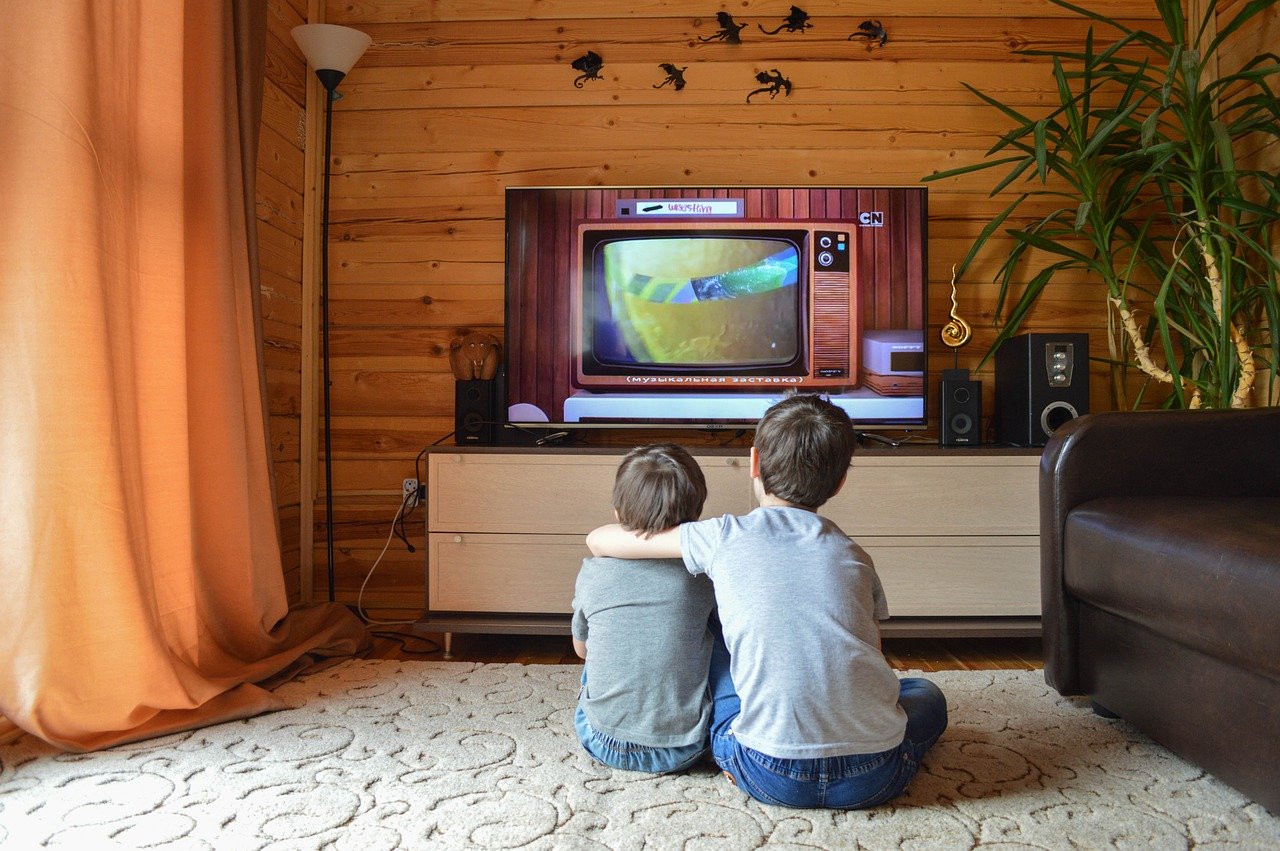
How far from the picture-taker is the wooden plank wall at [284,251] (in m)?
2.76

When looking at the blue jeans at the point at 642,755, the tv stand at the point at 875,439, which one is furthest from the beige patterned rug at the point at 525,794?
the tv stand at the point at 875,439

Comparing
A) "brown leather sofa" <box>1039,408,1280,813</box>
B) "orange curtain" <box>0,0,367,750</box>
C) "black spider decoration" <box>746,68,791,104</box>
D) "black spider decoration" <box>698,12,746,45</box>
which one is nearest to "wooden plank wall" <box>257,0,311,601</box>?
"orange curtain" <box>0,0,367,750</box>

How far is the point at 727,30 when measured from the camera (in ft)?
9.99

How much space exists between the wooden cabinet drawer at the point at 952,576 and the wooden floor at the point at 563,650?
0.14 meters

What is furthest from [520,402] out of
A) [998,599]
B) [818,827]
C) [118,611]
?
[818,827]

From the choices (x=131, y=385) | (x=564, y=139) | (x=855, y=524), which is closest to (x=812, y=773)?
(x=855, y=524)

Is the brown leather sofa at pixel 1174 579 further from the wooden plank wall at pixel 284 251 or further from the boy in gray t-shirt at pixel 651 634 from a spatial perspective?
the wooden plank wall at pixel 284 251

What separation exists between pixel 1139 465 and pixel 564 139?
2.07 m

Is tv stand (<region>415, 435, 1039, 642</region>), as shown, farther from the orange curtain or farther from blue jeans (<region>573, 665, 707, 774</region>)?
blue jeans (<region>573, 665, 707, 774</region>)

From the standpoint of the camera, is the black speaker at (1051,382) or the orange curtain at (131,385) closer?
the orange curtain at (131,385)

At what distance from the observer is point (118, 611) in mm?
1743

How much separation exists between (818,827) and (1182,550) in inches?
29.6

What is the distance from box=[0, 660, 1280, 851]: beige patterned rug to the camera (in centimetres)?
131

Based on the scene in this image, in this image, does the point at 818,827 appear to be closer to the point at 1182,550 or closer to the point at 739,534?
the point at 739,534
